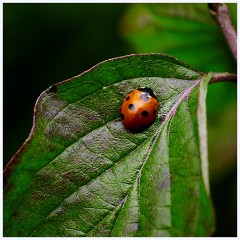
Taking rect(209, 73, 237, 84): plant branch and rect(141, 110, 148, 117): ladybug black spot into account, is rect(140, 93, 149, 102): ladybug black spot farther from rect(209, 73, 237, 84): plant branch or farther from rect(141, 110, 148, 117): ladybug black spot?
rect(209, 73, 237, 84): plant branch

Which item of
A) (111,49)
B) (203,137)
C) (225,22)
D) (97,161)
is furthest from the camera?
(111,49)

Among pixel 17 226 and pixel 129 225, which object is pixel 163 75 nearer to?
pixel 129 225

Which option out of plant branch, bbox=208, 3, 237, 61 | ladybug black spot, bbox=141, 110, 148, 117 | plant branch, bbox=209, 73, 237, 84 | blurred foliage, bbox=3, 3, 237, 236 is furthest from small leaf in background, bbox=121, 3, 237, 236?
ladybug black spot, bbox=141, 110, 148, 117

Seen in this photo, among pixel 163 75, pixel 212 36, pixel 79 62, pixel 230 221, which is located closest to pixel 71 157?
pixel 163 75

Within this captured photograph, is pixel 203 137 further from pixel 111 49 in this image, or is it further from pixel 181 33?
pixel 111 49

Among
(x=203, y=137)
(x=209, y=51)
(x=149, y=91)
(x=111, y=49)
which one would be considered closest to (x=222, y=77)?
(x=149, y=91)

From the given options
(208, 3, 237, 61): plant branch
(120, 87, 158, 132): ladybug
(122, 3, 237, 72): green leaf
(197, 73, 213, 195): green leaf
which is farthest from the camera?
(122, 3, 237, 72): green leaf
